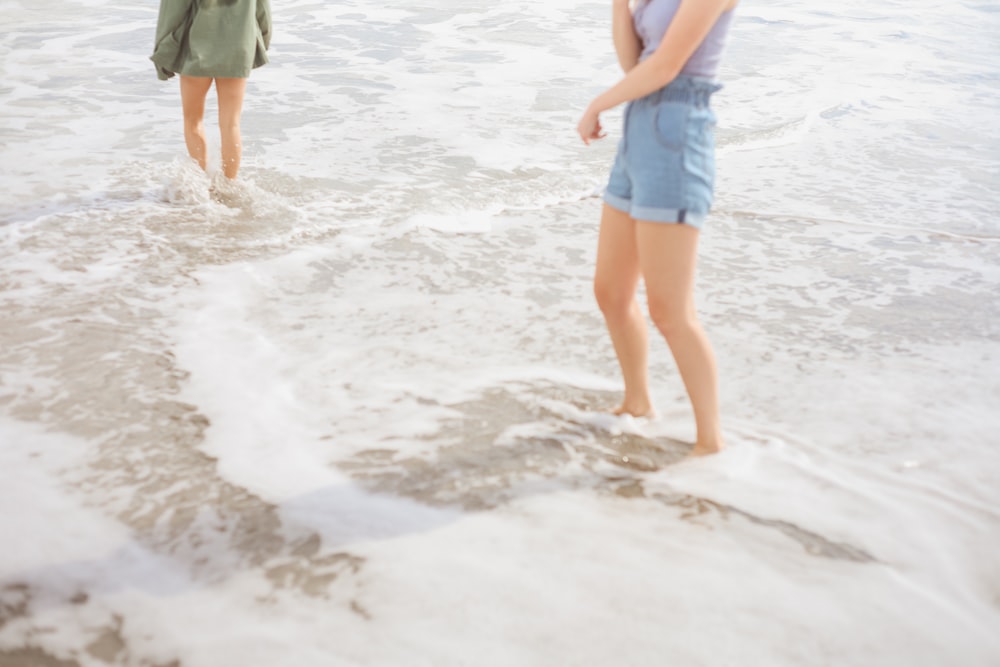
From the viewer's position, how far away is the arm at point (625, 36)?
2879mm

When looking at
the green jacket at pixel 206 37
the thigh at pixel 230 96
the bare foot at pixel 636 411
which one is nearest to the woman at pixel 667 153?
the bare foot at pixel 636 411

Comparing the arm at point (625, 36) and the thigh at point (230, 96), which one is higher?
the arm at point (625, 36)

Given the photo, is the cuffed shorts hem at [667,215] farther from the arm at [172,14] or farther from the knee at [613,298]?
the arm at [172,14]

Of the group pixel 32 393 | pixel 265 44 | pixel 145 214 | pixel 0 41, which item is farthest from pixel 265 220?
pixel 0 41

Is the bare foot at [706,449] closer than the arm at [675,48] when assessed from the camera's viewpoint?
No

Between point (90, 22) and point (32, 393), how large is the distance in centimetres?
909

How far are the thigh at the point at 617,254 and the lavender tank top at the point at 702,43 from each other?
0.49 meters

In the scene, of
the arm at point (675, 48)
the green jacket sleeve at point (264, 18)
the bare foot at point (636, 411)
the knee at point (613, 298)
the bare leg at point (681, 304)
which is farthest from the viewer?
the green jacket sleeve at point (264, 18)

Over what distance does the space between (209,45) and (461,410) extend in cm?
294

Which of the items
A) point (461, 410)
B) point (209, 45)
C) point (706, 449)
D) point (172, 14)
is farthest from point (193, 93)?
point (706, 449)

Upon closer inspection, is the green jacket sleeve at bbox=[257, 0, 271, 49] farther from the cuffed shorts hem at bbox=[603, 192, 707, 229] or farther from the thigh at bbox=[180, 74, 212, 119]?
the cuffed shorts hem at bbox=[603, 192, 707, 229]

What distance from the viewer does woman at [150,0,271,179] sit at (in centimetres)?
531

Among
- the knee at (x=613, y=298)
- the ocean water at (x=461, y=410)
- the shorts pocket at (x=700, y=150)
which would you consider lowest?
the ocean water at (x=461, y=410)

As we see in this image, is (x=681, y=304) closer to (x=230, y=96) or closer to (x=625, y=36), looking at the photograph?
(x=625, y=36)
